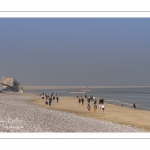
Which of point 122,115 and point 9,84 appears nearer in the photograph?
point 122,115

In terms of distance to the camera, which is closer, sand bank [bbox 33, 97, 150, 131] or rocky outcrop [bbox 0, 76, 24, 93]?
sand bank [bbox 33, 97, 150, 131]

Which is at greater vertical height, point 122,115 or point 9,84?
point 9,84

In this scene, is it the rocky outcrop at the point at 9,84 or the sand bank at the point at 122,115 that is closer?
the sand bank at the point at 122,115
